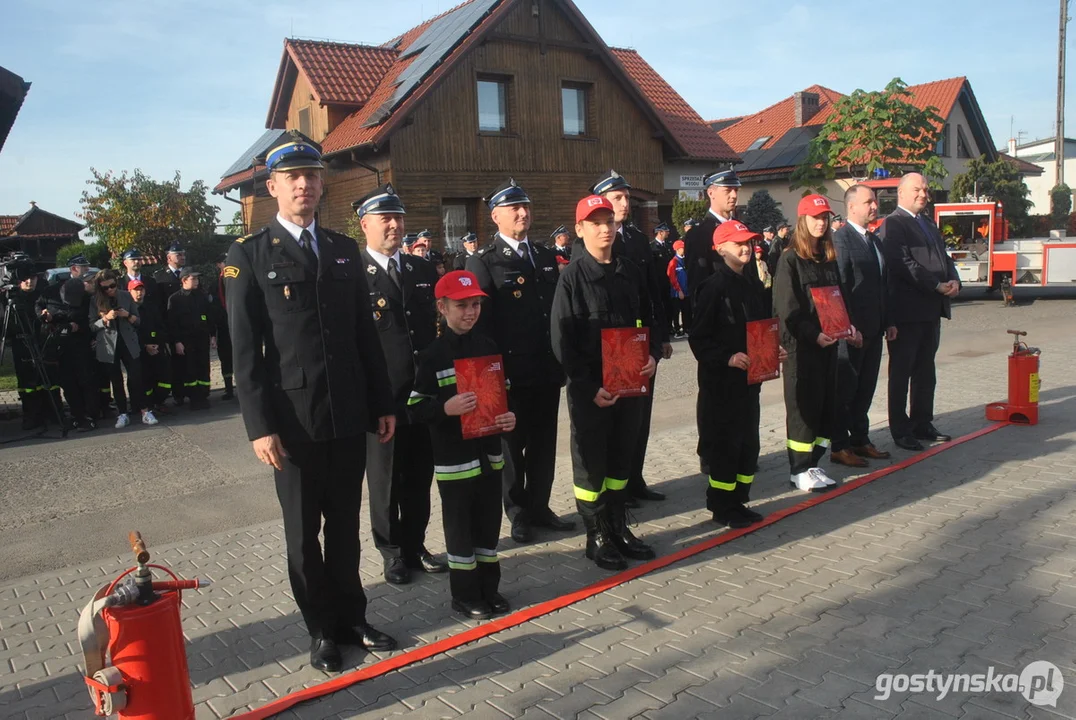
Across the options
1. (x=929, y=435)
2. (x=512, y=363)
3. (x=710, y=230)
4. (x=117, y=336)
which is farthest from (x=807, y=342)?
(x=117, y=336)

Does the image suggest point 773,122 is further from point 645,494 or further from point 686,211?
point 645,494

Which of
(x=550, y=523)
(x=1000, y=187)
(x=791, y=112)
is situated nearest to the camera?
(x=550, y=523)

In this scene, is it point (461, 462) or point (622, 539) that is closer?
point (461, 462)

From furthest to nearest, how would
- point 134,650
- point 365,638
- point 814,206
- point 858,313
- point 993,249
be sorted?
point 993,249
point 858,313
point 814,206
point 365,638
point 134,650

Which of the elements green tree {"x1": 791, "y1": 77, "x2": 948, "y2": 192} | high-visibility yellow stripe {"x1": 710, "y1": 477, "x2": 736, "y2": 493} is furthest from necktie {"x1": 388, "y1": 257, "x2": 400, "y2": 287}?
green tree {"x1": 791, "y1": 77, "x2": 948, "y2": 192}

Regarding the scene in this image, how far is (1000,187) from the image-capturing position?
32.8m

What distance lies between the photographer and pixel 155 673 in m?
3.15

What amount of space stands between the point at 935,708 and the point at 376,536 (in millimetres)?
3196

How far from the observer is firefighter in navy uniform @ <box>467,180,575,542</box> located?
18.4ft

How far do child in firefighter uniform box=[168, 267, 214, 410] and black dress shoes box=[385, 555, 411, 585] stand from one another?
24.7 feet

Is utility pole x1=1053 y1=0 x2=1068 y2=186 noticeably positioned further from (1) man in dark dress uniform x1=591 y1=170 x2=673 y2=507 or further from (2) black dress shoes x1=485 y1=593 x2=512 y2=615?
(2) black dress shoes x1=485 y1=593 x2=512 y2=615

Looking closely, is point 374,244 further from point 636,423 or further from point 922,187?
point 922,187

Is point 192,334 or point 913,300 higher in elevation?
point 913,300

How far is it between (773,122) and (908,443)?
3793 cm
